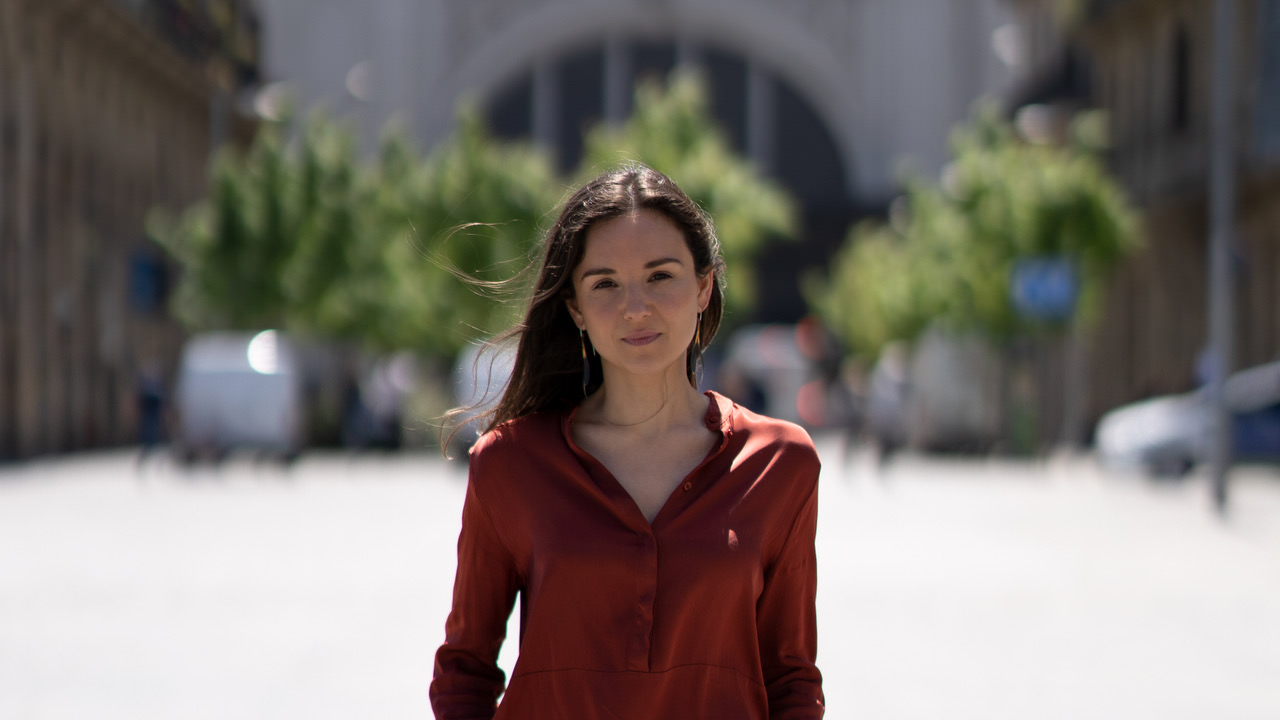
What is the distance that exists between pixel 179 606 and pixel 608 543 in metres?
8.67

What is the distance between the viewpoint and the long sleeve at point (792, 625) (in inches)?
106

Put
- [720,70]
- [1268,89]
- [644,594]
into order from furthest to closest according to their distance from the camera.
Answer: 1. [720,70]
2. [1268,89]
3. [644,594]

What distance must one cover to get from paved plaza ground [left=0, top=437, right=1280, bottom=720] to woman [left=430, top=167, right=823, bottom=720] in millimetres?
4753

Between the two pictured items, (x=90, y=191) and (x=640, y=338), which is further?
(x=90, y=191)

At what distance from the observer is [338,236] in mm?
39062

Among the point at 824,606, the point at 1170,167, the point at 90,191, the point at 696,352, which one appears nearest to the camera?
the point at 696,352

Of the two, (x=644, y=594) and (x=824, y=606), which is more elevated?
(x=644, y=594)

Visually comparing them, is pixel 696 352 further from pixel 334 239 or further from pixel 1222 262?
pixel 334 239

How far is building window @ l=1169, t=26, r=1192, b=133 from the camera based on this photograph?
36216 millimetres

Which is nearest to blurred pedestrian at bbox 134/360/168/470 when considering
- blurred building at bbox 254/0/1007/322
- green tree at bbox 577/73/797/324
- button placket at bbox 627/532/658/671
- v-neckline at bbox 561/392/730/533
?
green tree at bbox 577/73/797/324

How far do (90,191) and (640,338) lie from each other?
33263 mm

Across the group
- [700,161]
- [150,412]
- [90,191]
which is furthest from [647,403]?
[700,161]

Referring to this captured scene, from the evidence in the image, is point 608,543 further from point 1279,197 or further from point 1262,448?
point 1279,197

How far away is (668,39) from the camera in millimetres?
65750
